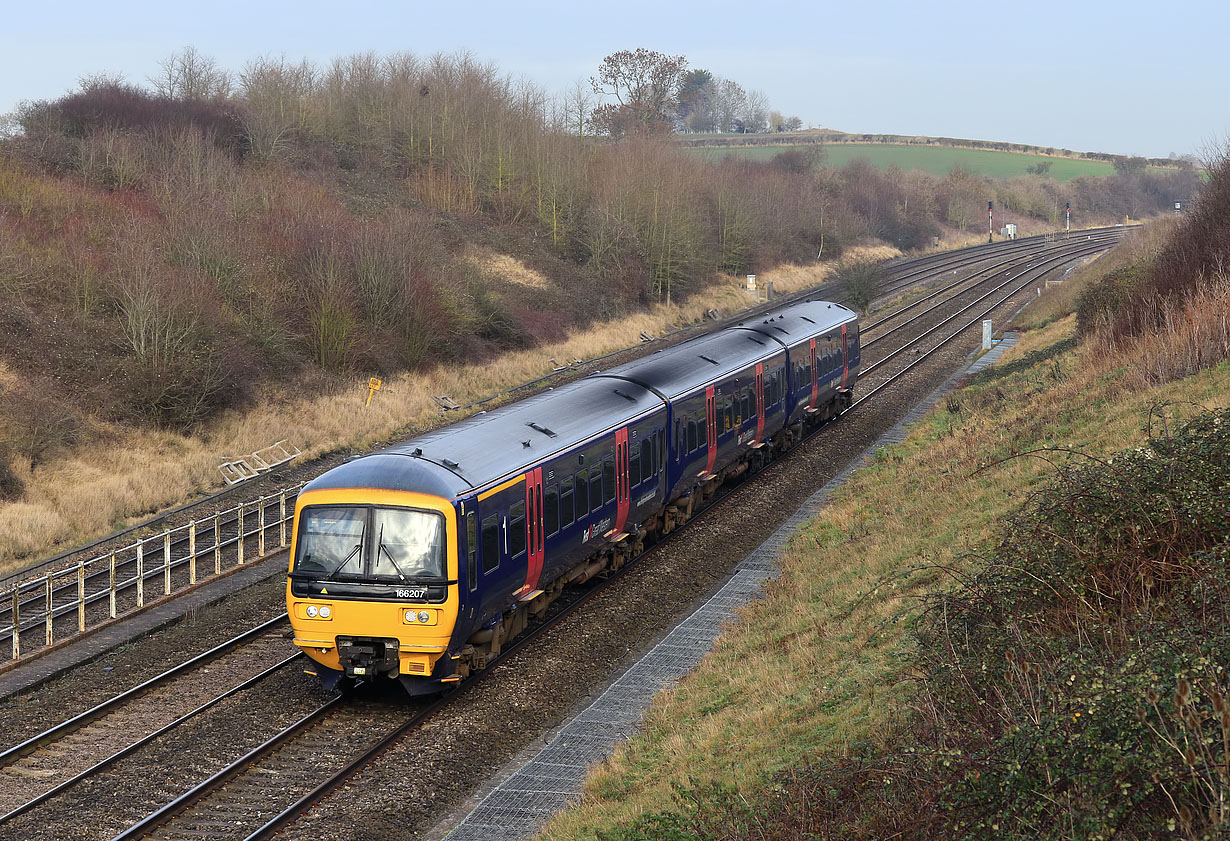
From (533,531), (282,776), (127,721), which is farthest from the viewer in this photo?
(533,531)

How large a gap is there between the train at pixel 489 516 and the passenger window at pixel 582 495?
0.10 ft

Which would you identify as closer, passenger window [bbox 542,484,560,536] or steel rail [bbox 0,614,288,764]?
steel rail [bbox 0,614,288,764]

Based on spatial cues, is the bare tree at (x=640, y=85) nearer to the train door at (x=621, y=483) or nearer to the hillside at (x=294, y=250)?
the hillside at (x=294, y=250)

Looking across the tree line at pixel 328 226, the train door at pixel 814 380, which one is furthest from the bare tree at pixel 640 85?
the train door at pixel 814 380


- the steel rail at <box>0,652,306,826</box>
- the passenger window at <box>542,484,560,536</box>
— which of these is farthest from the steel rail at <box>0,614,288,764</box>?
the passenger window at <box>542,484,560,536</box>

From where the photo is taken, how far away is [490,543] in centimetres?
1474

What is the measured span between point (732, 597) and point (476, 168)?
164 ft

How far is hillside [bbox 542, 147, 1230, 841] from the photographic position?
6359 millimetres

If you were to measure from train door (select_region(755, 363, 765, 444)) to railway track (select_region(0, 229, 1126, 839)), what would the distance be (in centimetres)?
1185

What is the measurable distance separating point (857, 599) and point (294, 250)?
3052cm

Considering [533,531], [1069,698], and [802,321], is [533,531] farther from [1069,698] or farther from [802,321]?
[802,321]

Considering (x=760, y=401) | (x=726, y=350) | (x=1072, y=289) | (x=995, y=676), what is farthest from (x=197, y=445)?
(x=1072, y=289)

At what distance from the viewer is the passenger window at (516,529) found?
15.3m

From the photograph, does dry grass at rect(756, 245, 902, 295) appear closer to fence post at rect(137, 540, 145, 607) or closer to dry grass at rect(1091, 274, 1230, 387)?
dry grass at rect(1091, 274, 1230, 387)
